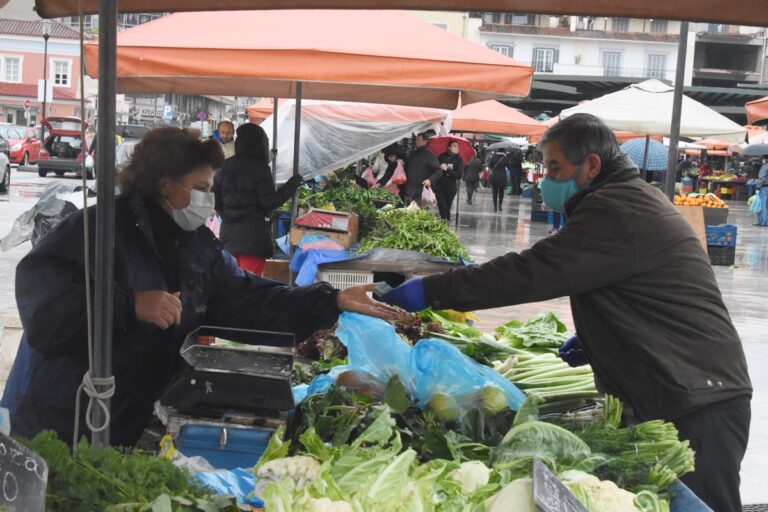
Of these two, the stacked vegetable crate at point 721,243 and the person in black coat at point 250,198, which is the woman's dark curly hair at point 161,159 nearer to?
the person in black coat at point 250,198

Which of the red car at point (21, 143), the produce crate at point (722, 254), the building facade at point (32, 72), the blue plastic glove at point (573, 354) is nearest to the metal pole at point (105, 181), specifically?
the blue plastic glove at point (573, 354)

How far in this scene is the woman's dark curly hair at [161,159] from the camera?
345cm

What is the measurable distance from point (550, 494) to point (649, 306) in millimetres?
1193

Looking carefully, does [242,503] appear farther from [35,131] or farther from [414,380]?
[35,131]

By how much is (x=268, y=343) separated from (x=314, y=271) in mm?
3518

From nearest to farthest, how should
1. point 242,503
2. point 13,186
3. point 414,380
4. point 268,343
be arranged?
point 242,503 → point 414,380 → point 268,343 → point 13,186

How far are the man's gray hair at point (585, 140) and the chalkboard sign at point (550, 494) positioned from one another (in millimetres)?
1450

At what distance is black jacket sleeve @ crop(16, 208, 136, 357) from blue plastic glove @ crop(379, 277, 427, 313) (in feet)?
3.18

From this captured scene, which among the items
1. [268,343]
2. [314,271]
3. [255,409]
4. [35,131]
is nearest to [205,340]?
[268,343]

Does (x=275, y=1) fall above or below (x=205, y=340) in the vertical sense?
above

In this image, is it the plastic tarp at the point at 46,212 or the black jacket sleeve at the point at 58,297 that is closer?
the black jacket sleeve at the point at 58,297

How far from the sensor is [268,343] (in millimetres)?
3912

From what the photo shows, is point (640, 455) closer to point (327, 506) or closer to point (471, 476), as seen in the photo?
point (471, 476)

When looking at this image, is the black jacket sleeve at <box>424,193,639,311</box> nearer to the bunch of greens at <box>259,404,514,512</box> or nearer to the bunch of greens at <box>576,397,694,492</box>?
the bunch of greens at <box>576,397,694,492</box>
